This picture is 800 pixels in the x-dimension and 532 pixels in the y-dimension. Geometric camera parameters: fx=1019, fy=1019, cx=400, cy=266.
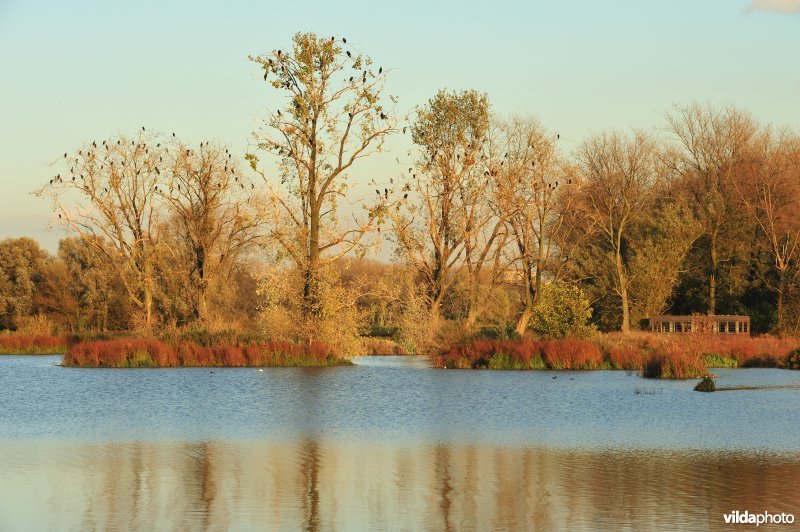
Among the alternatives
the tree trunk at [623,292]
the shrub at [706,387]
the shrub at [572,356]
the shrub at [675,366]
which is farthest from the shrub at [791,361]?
the tree trunk at [623,292]

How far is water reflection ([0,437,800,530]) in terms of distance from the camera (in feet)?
38.5

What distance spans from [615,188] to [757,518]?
56.5 meters

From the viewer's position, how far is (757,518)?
1173 cm

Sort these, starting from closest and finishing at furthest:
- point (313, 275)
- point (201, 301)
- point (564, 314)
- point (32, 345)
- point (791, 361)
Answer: point (313, 275), point (791, 361), point (564, 314), point (32, 345), point (201, 301)

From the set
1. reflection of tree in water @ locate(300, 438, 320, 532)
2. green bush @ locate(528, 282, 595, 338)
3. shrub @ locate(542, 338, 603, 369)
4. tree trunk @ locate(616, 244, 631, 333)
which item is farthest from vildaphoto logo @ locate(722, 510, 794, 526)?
tree trunk @ locate(616, 244, 631, 333)

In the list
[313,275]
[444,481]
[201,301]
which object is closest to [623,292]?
[201,301]

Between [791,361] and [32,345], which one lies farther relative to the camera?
[32,345]

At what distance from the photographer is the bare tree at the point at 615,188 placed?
65938 mm

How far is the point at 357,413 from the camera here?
2434 centimetres

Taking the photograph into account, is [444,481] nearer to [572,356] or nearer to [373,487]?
[373,487]

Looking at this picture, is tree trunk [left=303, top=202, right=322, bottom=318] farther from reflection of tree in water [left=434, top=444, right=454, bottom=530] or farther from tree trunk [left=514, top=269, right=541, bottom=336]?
reflection of tree in water [left=434, top=444, right=454, bottom=530]

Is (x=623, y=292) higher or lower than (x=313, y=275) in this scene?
higher

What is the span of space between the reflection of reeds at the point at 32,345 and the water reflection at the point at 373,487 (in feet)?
123

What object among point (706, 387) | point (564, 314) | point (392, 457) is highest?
point (564, 314)
